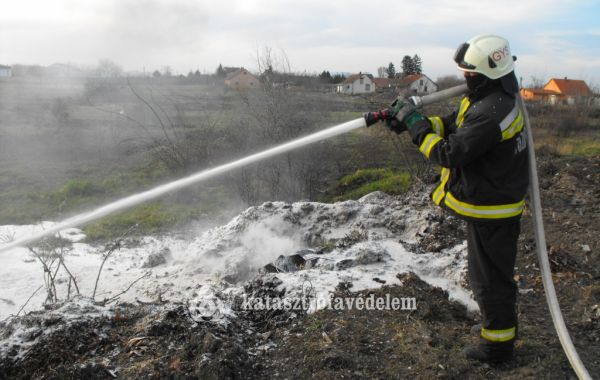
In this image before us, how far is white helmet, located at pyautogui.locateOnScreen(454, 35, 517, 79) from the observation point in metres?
2.69

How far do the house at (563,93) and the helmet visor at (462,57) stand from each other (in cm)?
2211

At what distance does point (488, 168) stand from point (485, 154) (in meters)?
0.08

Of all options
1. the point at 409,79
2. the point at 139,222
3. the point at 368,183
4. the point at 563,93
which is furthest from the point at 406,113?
the point at 563,93

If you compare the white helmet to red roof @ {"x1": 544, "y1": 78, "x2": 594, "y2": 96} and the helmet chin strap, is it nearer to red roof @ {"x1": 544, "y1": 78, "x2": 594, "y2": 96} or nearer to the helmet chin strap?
the helmet chin strap

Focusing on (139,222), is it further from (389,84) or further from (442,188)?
(442,188)

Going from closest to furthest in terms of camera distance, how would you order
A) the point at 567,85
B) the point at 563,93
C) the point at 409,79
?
the point at 409,79 < the point at 563,93 < the point at 567,85

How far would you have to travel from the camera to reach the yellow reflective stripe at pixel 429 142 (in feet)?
8.99

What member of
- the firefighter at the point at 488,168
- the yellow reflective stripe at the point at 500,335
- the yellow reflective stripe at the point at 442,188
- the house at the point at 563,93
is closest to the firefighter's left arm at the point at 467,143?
the firefighter at the point at 488,168

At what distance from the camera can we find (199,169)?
10.0 m

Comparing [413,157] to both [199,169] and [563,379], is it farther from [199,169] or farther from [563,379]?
[563,379]

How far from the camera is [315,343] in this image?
323 centimetres

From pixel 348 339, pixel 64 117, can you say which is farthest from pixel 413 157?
pixel 64 117

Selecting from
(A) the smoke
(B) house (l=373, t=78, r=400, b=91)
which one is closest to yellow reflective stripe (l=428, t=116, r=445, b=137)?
(A) the smoke

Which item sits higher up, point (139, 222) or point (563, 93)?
point (563, 93)
